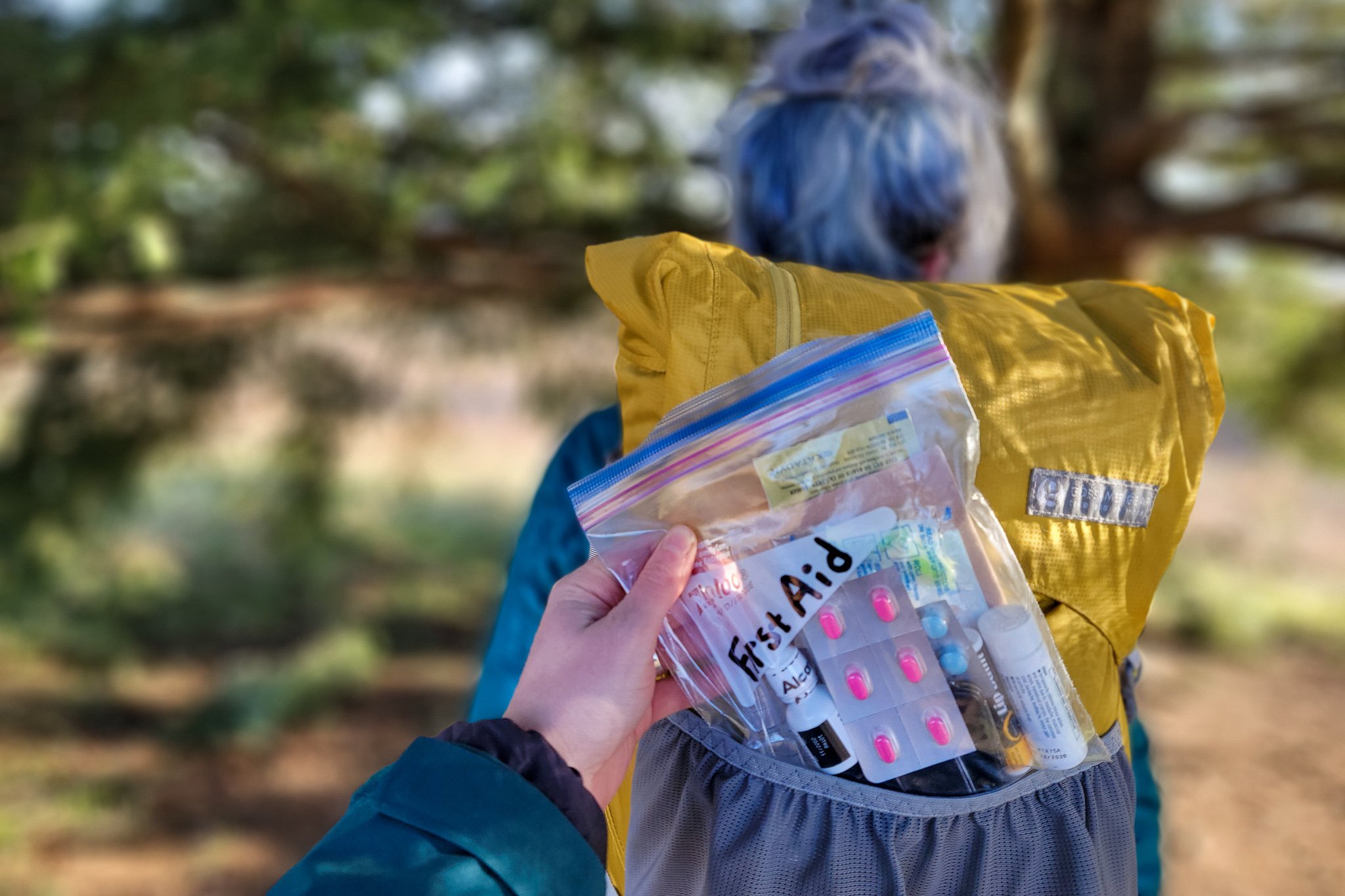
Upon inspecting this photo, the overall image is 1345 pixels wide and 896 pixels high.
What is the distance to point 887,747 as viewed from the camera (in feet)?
2.64

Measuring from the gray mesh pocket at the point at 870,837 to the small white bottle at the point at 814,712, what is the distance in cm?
2

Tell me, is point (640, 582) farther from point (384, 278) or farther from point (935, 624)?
point (384, 278)

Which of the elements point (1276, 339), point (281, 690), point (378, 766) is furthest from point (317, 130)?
point (1276, 339)

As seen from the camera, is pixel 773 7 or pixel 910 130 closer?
pixel 910 130

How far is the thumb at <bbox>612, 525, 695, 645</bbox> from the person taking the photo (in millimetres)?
783

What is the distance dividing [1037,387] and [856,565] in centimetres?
23

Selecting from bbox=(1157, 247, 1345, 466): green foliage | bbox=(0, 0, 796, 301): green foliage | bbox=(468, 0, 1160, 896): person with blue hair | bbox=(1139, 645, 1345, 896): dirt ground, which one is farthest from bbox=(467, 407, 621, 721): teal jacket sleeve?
bbox=(1157, 247, 1345, 466): green foliage

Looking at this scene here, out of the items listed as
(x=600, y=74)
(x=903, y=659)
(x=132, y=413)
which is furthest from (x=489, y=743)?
(x=132, y=413)

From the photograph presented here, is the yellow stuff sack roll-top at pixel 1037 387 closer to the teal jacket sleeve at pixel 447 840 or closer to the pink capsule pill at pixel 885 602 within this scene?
the pink capsule pill at pixel 885 602

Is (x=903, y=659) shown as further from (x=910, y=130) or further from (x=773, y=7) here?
(x=773, y=7)

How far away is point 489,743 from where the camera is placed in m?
0.72

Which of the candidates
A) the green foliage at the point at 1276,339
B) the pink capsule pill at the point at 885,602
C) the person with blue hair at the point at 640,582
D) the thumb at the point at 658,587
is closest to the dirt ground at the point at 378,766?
the green foliage at the point at 1276,339

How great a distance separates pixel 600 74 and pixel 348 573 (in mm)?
5714

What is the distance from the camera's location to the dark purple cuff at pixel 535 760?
715 mm
